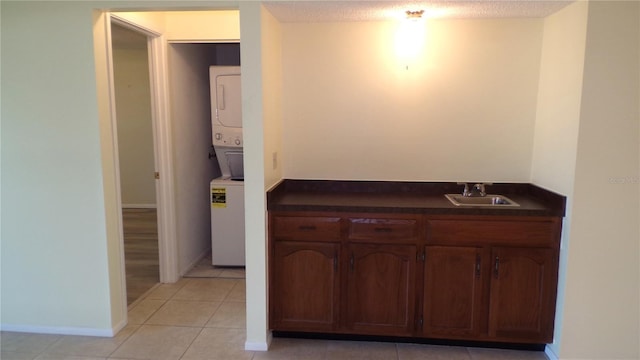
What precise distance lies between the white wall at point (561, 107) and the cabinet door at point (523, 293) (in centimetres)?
6

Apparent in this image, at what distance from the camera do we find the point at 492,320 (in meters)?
2.56

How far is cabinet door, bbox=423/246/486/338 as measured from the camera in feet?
8.32

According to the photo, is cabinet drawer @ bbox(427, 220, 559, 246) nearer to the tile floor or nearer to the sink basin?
the sink basin

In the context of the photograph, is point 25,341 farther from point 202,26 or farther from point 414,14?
point 414,14

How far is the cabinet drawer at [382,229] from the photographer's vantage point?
8.35 feet

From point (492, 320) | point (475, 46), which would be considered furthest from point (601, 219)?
point (475, 46)

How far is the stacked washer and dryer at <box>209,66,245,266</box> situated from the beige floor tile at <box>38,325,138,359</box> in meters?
1.30

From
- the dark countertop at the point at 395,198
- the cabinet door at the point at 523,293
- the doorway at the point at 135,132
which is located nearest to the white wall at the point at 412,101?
the dark countertop at the point at 395,198

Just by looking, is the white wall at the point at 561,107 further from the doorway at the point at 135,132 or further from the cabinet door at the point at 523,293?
the doorway at the point at 135,132

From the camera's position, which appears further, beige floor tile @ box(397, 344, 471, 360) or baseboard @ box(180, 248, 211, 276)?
baseboard @ box(180, 248, 211, 276)

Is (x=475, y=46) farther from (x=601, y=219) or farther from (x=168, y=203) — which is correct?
(x=168, y=203)

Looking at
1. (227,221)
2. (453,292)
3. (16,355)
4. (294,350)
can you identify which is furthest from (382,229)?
(16,355)

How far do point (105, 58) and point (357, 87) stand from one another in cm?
162

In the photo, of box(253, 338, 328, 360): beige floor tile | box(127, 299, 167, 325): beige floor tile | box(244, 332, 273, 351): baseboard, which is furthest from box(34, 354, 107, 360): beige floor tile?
box(253, 338, 328, 360): beige floor tile
